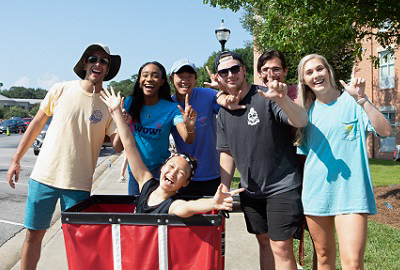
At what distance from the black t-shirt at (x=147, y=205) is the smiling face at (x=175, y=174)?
0.10 metres

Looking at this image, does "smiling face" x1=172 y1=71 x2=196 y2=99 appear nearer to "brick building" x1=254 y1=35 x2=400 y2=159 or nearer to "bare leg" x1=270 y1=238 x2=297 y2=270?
"bare leg" x1=270 y1=238 x2=297 y2=270

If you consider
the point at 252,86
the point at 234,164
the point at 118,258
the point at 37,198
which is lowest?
the point at 118,258

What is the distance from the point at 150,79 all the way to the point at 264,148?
1.14 m

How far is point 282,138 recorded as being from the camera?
2725mm

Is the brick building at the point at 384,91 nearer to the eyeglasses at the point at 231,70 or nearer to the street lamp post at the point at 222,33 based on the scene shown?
the street lamp post at the point at 222,33

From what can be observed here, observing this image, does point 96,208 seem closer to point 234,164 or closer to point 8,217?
point 234,164

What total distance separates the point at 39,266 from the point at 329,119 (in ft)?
11.0

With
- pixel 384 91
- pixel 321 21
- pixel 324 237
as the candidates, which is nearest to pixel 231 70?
pixel 324 237

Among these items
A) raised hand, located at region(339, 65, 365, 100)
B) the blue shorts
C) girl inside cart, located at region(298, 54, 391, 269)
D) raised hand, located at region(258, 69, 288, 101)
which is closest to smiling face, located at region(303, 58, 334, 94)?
girl inside cart, located at region(298, 54, 391, 269)

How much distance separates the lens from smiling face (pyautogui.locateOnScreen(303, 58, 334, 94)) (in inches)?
103

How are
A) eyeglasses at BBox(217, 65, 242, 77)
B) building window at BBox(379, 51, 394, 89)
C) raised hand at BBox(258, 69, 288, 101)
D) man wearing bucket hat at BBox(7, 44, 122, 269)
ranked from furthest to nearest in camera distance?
building window at BBox(379, 51, 394, 89) < man wearing bucket hat at BBox(7, 44, 122, 269) < eyeglasses at BBox(217, 65, 242, 77) < raised hand at BBox(258, 69, 288, 101)

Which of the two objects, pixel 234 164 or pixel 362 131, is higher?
pixel 362 131

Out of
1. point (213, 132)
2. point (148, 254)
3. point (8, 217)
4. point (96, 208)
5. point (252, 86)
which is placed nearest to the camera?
point (148, 254)

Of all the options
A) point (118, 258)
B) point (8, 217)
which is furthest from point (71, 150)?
point (8, 217)
